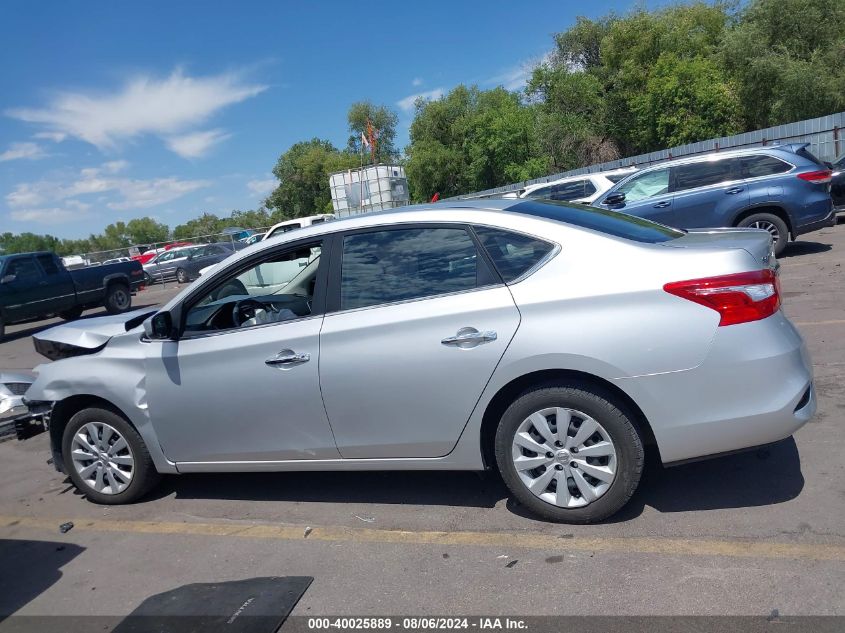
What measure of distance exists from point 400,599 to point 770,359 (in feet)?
6.85

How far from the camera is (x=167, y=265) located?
3152cm

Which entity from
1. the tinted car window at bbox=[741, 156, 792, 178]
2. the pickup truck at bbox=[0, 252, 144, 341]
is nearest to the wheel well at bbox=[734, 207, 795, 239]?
the tinted car window at bbox=[741, 156, 792, 178]

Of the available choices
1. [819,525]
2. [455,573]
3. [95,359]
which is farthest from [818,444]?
[95,359]

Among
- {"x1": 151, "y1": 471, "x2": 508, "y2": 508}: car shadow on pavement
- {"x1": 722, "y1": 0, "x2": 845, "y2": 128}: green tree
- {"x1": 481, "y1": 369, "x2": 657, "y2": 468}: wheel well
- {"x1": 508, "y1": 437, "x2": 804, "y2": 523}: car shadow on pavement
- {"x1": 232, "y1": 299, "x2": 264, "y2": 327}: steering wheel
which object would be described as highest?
{"x1": 722, "y1": 0, "x2": 845, "y2": 128}: green tree

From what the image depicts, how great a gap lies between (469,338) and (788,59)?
3475 cm

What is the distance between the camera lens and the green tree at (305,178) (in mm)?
74250

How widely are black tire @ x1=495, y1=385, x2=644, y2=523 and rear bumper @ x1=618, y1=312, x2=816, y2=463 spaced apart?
13 cm

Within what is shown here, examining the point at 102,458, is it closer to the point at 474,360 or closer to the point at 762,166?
the point at 474,360

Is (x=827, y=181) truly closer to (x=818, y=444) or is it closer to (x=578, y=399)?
(x=818, y=444)

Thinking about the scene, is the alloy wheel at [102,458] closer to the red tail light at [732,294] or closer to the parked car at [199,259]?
the red tail light at [732,294]

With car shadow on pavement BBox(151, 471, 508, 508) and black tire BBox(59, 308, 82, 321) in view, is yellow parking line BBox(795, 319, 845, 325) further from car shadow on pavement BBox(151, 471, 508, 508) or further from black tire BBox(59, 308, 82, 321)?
black tire BBox(59, 308, 82, 321)

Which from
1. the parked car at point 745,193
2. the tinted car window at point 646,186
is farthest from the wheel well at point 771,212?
the tinted car window at point 646,186

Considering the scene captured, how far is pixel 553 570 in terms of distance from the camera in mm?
3348

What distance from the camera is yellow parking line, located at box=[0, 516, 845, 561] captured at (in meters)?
3.28
